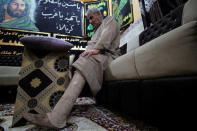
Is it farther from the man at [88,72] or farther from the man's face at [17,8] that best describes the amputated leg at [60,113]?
the man's face at [17,8]

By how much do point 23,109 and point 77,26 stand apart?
11.0 feet

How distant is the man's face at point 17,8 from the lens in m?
3.05

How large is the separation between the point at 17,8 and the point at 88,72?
→ 3.56 m

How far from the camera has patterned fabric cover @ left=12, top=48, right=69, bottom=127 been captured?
736mm

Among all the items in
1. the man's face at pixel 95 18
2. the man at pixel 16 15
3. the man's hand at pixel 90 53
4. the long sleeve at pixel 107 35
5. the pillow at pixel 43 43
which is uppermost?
the man at pixel 16 15

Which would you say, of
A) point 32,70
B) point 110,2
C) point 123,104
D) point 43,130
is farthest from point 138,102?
point 110,2

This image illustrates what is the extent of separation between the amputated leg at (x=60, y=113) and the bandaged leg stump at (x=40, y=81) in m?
0.09

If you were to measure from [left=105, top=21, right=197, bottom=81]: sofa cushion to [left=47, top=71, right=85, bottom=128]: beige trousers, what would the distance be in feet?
1.29

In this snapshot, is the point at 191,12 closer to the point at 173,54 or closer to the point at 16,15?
the point at 173,54

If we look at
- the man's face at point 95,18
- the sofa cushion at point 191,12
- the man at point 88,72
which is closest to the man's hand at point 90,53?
the man at point 88,72

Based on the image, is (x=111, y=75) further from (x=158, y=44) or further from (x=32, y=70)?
(x=32, y=70)

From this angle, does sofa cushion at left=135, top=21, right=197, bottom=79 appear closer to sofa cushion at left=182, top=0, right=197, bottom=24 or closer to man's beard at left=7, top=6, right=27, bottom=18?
sofa cushion at left=182, top=0, right=197, bottom=24

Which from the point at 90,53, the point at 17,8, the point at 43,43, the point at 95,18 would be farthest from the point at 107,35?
the point at 17,8

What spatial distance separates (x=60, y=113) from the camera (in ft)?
2.16
